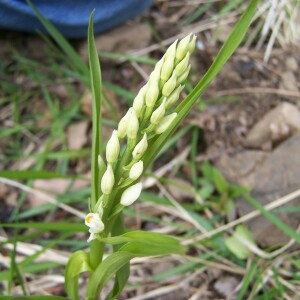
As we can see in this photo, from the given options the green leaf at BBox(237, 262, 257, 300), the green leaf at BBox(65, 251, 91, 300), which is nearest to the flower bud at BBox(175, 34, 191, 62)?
the green leaf at BBox(65, 251, 91, 300)

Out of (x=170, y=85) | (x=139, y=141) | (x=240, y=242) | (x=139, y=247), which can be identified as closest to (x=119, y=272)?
(x=139, y=247)

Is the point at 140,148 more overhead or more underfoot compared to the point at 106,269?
more overhead

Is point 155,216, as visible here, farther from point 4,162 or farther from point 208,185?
point 4,162

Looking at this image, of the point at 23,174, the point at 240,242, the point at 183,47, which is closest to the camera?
the point at 183,47

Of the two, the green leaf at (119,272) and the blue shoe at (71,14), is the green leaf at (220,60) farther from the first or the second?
the blue shoe at (71,14)

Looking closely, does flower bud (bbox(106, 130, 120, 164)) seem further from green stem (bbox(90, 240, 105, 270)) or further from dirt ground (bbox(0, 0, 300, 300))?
dirt ground (bbox(0, 0, 300, 300))

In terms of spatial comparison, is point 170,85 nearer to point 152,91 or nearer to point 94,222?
point 152,91

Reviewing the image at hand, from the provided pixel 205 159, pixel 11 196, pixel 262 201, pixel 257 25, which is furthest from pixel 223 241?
pixel 257 25

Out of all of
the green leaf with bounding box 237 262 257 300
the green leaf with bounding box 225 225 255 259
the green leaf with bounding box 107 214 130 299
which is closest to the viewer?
Result: the green leaf with bounding box 107 214 130 299
